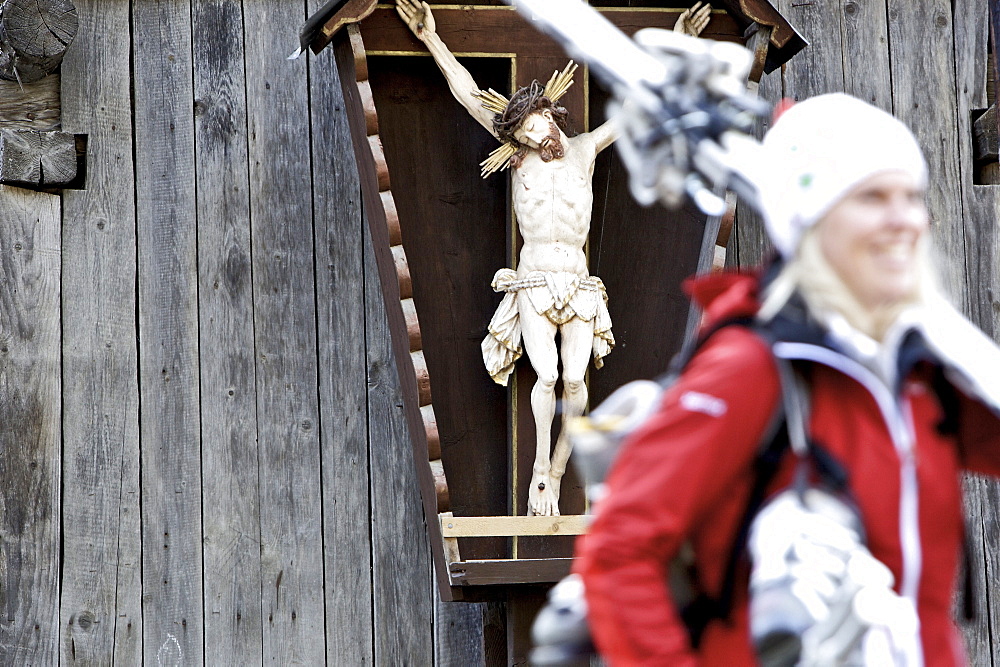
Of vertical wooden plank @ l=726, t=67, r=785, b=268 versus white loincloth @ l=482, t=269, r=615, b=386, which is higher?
vertical wooden plank @ l=726, t=67, r=785, b=268

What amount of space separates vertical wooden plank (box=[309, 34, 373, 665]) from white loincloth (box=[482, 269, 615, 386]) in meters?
0.45

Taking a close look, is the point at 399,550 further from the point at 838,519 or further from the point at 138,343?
the point at 838,519

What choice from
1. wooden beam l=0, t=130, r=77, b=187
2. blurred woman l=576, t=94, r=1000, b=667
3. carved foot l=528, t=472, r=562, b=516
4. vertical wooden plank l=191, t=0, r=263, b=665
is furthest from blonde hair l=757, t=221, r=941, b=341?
wooden beam l=0, t=130, r=77, b=187

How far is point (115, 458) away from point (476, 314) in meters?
1.10

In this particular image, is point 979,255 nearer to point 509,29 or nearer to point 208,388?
point 509,29

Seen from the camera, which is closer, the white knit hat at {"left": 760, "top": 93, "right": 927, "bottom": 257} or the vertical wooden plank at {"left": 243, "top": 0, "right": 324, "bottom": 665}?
the white knit hat at {"left": 760, "top": 93, "right": 927, "bottom": 257}

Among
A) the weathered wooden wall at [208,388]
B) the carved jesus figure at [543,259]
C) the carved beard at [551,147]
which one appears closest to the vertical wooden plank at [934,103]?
the weathered wooden wall at [208,388]

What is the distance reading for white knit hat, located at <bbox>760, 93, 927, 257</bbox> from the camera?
4.40ft

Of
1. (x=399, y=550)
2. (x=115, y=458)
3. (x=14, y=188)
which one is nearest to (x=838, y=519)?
(x=399, y=550)

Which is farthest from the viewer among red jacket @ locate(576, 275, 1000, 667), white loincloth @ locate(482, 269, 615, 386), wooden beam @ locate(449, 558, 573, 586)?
white loincloth @ locate(482, 269, 615, 386)

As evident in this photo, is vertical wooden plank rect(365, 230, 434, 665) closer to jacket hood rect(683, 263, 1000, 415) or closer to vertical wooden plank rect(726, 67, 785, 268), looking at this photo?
vertical wooden plank rect(726, 67, 785, 268)

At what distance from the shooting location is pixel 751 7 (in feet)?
11.2

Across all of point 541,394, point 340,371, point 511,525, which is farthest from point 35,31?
point 511,525

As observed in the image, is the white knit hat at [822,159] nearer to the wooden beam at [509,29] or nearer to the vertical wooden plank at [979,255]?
the wooden beam at [509,29]
